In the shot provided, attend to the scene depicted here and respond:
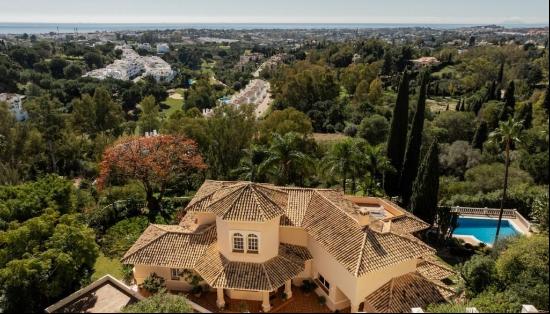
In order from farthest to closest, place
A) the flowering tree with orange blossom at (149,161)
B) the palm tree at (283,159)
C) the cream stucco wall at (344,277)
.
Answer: the flowering tree with orange blossom at (149,161)
the palm tree at (283,159)
the cream stucco wall at (344,277)

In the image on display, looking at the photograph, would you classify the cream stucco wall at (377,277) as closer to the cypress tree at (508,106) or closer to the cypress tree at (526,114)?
the cypress tree at (526,114)

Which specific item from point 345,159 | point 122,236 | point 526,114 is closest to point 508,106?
point 526,114

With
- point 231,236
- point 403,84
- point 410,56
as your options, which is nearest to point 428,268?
point 231,236

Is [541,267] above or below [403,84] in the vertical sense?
below

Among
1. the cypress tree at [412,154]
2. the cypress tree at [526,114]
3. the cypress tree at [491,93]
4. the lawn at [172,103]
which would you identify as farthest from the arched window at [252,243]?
the lawn at [172,103]

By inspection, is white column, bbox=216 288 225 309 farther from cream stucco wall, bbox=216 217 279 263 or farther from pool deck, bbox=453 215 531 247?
pool deck, bbox=453 215 531 247

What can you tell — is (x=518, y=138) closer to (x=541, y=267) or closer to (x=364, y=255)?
(x=541, y=267)
